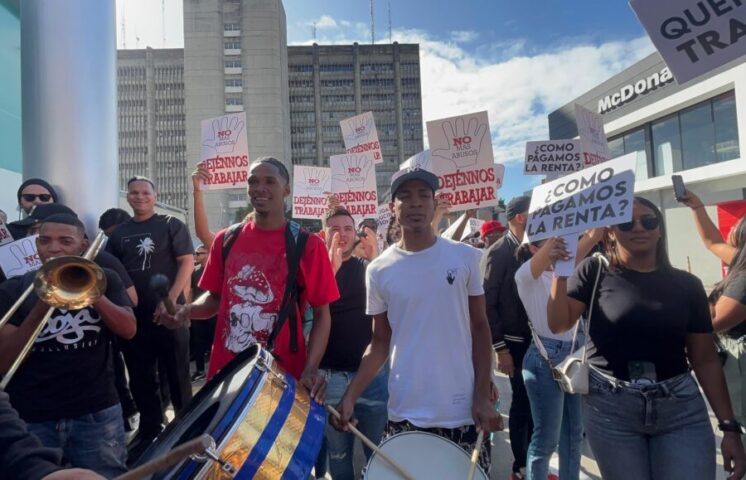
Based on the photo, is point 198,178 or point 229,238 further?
point 198,178

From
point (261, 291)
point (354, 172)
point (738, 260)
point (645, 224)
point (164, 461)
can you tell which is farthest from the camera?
point (354, 172)

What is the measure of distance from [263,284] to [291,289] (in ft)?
0.51

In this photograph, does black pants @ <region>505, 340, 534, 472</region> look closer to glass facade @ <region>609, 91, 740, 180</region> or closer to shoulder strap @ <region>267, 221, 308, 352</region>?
shoulder strap @ <region>267, 221, 308, 352</region>

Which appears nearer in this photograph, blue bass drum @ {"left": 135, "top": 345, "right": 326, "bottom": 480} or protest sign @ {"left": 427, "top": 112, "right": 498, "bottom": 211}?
blue bass drum @ {"left": 135, "top": 345, "right": 326, "bottom": 480}

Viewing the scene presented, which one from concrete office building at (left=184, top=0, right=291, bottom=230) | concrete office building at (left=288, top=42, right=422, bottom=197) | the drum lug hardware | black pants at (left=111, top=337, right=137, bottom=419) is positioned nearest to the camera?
the drum lug hardware

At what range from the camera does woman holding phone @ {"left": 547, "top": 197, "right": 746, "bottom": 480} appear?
2098mm

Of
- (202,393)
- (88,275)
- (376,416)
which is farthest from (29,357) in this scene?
(376,416)

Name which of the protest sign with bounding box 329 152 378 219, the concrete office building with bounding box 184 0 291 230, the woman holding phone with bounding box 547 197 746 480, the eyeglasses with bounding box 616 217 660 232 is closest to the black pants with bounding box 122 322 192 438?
the woman holding phone with bounding box 547 197 746 480

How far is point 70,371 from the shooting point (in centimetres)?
235

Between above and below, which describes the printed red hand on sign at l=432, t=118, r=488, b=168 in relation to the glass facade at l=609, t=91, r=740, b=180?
below

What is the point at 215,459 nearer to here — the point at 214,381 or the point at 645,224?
the point at 214,381

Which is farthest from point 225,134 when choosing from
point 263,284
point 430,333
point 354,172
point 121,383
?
point 430,333

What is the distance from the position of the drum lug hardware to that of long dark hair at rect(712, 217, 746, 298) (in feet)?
8.42

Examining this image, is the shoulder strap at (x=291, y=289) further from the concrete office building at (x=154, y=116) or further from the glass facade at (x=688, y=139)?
the concrete office building at (x=154, y=116)
